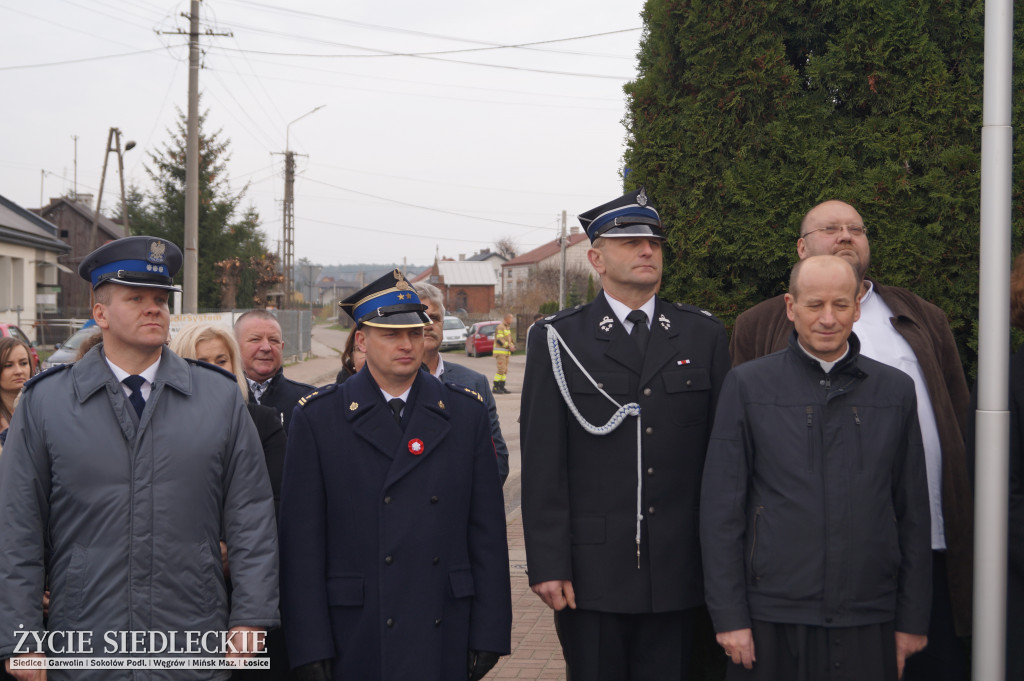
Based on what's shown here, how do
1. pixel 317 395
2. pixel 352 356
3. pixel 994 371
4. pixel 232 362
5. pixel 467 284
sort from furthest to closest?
pixel 467 284 < pixel 352 356 < pixel 232 362 < pixel 317 395 < pixel 994 371

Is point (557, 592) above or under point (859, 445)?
under

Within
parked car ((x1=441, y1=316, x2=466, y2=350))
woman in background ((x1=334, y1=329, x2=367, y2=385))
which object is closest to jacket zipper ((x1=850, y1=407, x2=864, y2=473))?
woman in background ((x1=334, y1=329, x2=367, y2=385))

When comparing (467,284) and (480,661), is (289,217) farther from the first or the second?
(467,284)

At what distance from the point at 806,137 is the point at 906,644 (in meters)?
2.79

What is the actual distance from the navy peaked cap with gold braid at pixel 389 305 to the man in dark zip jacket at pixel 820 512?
1.11 meters

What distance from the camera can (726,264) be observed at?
5.19 meters

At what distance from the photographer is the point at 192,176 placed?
62.8 ft

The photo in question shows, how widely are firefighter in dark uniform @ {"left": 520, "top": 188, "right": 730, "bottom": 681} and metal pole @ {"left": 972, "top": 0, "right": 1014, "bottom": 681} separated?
3.03ft

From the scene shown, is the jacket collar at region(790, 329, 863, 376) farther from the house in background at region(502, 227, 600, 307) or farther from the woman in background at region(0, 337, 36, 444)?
the house in background at region(502, 227, 600, 307)

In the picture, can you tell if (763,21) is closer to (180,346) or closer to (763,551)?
(763,551)

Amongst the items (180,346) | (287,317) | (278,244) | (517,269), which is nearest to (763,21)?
(180,346)

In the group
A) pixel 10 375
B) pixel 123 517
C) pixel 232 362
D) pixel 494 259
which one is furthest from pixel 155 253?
pixel 494 259

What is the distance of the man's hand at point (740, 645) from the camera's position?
3.08 meters

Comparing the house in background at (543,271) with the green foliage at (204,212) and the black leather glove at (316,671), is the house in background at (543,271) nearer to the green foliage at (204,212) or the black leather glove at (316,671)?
the green foliage at (204,212)
